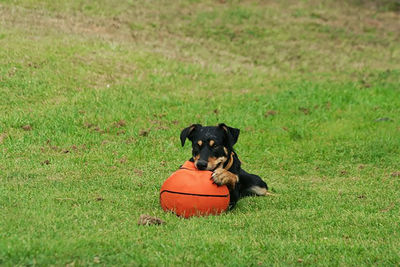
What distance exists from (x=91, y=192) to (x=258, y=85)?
13334mm

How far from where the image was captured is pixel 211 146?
9.22 metres

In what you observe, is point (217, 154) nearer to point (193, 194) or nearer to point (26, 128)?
point (193, 194)

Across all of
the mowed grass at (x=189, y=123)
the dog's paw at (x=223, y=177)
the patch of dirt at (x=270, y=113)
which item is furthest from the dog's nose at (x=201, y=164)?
the patch of dirt at (x=270, y=113)

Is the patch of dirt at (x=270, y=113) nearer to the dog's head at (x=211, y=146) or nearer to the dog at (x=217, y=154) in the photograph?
the dog at (x=217, y=154)

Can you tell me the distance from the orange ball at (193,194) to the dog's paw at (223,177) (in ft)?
0.25

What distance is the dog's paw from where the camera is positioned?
8.85m

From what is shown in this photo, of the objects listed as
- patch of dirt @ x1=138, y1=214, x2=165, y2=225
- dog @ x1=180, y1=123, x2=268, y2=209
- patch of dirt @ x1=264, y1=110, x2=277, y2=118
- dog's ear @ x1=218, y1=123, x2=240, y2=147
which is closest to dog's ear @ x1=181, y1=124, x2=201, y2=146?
dog @ x1=180, y1=123, x2=268, y2=209

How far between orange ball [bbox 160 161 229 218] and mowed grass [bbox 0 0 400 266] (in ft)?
0.89

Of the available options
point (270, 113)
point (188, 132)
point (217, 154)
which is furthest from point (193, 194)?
point (270, 113)

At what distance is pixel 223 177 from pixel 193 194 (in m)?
0.53

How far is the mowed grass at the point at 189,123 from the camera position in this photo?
729 centimetres

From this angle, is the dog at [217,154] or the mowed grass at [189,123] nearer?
the mowed grass at [189,123]

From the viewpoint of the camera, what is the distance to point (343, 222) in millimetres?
8734

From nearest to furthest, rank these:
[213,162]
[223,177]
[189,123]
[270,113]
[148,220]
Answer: [148,220], [223,177], [213,162], [189,123], [270,113]
